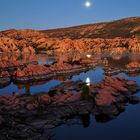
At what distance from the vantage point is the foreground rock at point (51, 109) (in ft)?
112

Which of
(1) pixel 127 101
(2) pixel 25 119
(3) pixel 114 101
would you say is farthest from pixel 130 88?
(2) pixel 25 119

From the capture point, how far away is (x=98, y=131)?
1463 inches

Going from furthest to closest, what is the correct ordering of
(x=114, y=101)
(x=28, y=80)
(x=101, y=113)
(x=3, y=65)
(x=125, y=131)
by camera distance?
(x=3, y=65) < (x=28, y=80) < (x=114, y=101) < (x=101, y=113) < (x=125, y=131)

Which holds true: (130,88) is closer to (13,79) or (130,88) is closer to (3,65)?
(13,79)

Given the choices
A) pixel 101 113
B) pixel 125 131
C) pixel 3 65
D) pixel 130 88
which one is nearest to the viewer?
pixel 125 131

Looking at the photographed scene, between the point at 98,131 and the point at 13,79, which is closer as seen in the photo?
the point at 98,131

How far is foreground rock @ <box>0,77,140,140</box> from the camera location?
112ft

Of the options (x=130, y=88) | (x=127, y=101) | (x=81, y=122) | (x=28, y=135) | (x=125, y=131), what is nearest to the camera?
(x=28, y=135)

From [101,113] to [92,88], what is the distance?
469 inches

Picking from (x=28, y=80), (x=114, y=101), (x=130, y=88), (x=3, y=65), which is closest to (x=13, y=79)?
(x=28, y=80)

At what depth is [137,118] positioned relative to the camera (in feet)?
138

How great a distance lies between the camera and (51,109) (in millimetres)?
41750

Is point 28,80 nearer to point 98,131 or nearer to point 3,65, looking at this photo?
point 3,65

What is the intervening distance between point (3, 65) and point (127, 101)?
217 ft
